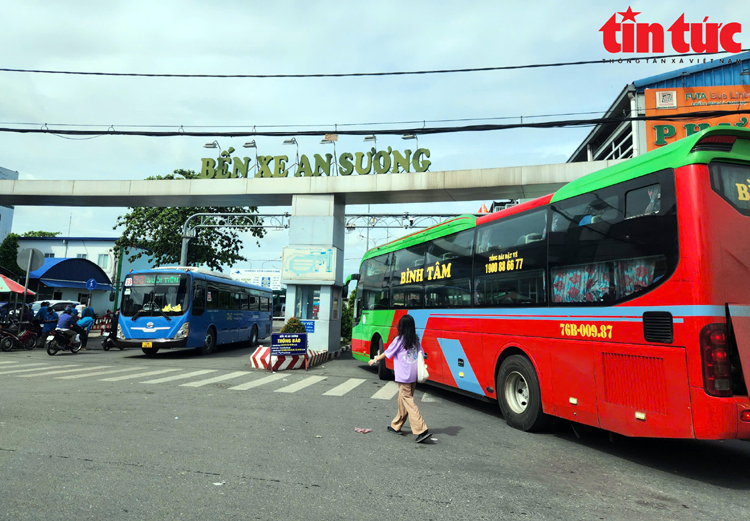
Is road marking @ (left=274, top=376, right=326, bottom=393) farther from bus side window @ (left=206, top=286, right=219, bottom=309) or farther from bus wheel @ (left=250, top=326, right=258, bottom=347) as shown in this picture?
bus wheel @ (left=250, top=326, right=258, bottom=347)

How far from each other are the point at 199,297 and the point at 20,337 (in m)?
6.46

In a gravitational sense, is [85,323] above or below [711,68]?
below

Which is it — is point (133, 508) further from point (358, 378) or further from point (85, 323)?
point (85, 323)

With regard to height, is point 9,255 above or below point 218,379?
above

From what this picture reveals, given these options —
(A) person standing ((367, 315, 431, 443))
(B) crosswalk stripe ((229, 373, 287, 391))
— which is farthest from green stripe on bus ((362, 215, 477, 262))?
(B) crosswalk stripe ((229, 373, 287, 391))

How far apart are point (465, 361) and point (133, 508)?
621 cm

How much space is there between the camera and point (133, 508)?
3.97 m

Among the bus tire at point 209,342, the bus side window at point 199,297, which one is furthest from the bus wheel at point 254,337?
the bus side window at point 199,297

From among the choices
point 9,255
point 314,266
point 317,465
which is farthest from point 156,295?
point 9,255

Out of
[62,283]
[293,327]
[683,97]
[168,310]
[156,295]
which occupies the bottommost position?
[293,327]

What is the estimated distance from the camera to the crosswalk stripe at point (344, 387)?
1051 cm

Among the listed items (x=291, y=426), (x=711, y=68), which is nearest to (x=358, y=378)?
(x=291, y=426)

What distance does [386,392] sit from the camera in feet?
36.0

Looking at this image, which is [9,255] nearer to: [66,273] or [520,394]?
[66,273]
